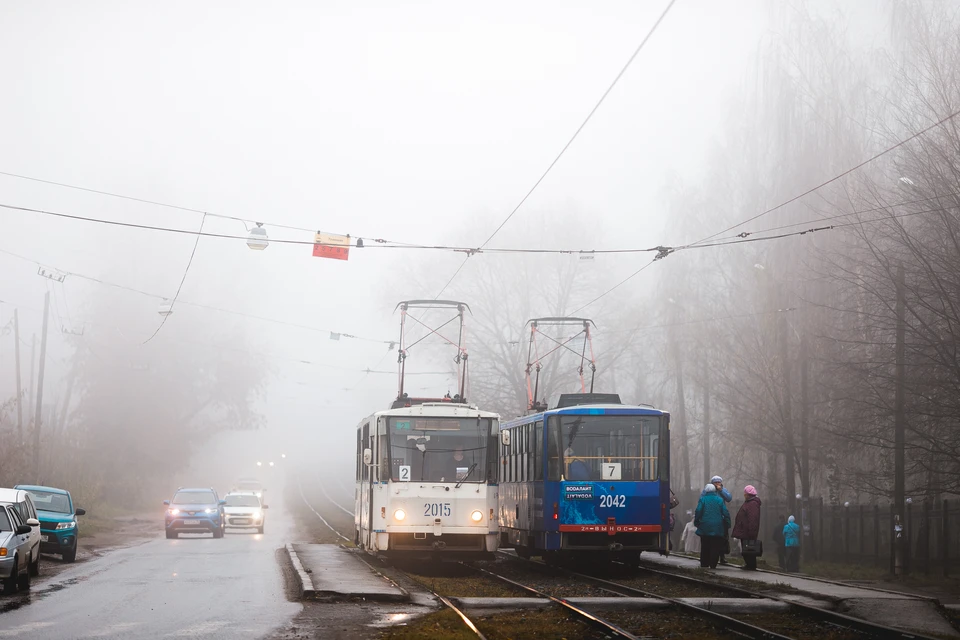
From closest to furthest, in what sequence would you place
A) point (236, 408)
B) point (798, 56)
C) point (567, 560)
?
1. point (567, 560)
2. point (798, 56)
3. point (236, 408)

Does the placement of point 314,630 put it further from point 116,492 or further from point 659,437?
point 116,492

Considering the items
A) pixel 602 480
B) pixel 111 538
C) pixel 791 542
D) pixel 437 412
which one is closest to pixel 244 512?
pixel 111 538

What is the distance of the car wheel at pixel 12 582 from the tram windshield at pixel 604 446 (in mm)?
9959

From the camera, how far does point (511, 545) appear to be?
27672 millimetres

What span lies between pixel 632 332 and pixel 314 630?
40.4 m

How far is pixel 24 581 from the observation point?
1812cm

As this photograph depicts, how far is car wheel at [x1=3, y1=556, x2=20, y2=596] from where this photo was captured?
16953mm

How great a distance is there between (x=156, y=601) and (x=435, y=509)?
298 inches

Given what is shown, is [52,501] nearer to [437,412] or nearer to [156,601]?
[437,412]

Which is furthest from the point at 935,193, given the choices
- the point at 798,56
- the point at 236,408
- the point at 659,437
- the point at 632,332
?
the point at 236,408

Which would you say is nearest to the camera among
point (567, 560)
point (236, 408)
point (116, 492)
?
point (567, 560)

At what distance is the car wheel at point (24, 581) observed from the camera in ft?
58.9

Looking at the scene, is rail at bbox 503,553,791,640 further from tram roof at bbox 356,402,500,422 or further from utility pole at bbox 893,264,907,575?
utility pole at bbox 893,264,907,575

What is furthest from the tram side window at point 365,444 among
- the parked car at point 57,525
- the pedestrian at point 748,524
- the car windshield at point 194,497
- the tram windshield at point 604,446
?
the car windshield at point 194,497
